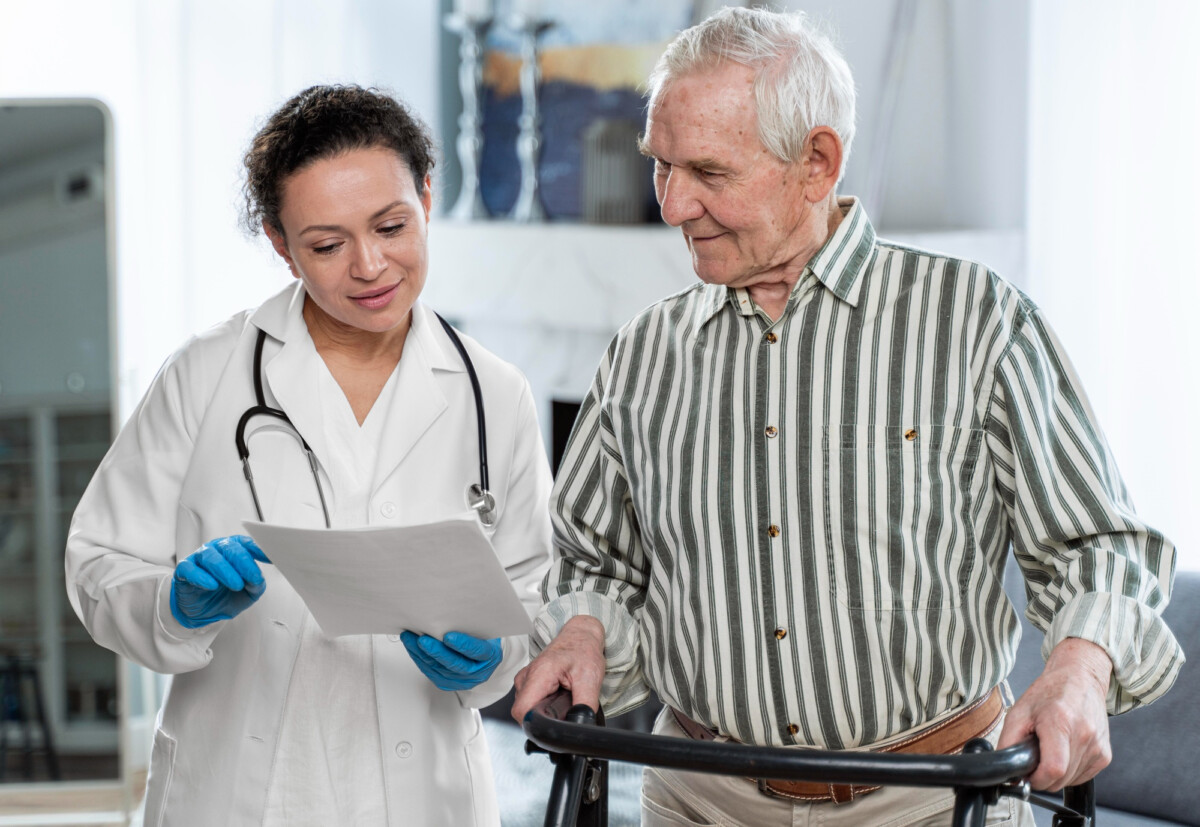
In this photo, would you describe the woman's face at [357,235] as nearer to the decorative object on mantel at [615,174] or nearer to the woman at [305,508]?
the woman at [305,508]

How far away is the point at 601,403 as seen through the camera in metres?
1.47

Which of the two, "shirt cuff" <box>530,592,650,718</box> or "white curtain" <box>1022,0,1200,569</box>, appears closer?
"shirt cuff" <box>530,592,650,718</box>

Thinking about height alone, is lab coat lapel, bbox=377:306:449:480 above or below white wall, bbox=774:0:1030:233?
below

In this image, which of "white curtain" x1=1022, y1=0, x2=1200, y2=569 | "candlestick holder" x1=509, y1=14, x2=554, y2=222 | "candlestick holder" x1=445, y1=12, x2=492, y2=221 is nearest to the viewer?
"white curtain" x1=1022, y1=0, x2=1200, y2=569

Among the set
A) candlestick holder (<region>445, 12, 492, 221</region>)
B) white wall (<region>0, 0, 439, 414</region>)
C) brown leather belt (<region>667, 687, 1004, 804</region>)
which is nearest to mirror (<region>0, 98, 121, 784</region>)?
white wall (<region>0, 0, 439, 414</region>)

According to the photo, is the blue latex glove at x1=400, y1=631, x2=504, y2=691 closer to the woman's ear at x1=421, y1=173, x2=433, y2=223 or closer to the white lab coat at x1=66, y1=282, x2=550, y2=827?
the white lab coat at x1=66, y1=282, x2=550, y2=827

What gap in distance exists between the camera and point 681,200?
130cm

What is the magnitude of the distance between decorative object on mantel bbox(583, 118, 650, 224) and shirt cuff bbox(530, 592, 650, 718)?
2.27 m

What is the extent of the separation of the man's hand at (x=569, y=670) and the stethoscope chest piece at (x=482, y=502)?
0.25 meters

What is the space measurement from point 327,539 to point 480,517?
1.19ft

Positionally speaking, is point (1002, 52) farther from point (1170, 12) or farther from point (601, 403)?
point (601, 403)

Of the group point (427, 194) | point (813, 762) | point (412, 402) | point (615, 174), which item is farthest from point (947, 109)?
point (813, 762)

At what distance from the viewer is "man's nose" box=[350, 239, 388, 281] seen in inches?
57.6

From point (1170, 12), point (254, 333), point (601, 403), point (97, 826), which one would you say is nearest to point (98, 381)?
point (97, 826)
